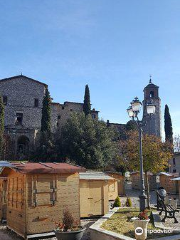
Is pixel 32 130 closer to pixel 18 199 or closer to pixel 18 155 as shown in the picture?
pixel 18 155

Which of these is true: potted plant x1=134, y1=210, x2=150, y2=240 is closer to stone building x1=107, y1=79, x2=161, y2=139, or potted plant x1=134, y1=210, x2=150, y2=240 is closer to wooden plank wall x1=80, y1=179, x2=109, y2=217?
wooden plank wall x1=80, y1=179, x2=109, y2=217

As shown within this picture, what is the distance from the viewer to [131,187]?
42.8 metres

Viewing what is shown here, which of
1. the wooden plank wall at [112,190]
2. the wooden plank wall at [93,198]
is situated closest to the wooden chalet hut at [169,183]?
the wooden plank wall at [112,190]

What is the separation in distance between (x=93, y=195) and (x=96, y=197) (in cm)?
23

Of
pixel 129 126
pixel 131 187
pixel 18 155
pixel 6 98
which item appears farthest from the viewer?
pixel 129 126

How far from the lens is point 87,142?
3894 centimetres

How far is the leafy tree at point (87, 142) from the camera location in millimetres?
37938

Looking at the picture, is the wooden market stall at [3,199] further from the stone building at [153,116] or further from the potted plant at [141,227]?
the stone building at [153,116]

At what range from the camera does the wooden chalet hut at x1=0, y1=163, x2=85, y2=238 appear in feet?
33.8

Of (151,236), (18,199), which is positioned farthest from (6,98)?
(151,236)

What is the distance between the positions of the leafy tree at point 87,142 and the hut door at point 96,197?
2194 centimetres

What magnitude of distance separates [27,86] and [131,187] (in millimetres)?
27449

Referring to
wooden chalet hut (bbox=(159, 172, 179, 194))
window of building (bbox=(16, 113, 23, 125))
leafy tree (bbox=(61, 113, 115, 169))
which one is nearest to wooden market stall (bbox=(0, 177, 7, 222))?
wooden chalet hut (bbox=(159, 172, 179, 194))

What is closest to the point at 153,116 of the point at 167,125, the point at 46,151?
the point at 167,125
